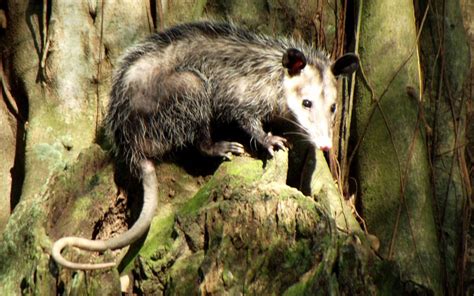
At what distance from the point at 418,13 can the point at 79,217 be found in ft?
7.33

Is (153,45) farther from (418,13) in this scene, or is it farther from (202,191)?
(418,13)

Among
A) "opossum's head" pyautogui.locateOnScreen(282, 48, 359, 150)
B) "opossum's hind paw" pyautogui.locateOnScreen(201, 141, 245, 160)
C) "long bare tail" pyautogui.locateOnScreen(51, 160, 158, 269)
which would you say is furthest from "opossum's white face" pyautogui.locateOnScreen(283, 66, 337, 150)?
"long bare tail" pyautogui.locateOnScreen(51, 160, 158, 269)

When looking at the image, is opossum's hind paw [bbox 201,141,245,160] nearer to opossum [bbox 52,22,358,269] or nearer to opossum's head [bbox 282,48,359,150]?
opossum [bbox 52,22,358,269]

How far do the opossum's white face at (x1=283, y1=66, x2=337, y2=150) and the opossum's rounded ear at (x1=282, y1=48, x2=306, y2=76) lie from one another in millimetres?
35

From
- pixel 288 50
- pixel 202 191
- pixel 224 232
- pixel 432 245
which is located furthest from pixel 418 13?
pixel 224 232

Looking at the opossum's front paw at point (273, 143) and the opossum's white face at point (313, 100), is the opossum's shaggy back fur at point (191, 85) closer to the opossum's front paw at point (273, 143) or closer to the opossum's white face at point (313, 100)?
the opossum's white face at point (313, 100)

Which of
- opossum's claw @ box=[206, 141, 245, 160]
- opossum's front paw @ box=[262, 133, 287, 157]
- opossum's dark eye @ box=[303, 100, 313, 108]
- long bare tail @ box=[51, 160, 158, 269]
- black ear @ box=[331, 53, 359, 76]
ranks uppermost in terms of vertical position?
black ear @ box=[331, 53, 359, 76]

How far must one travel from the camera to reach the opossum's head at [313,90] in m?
3.72

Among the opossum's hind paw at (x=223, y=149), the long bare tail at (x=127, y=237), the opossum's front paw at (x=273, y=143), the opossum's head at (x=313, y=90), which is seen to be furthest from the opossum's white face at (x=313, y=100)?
the long bare tail at (x=127, y=237)

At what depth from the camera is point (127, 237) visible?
3.22m

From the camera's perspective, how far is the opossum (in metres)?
3.69

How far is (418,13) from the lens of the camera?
13.9 ft

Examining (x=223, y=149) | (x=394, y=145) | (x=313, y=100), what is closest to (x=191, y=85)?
(x=223, y=149)

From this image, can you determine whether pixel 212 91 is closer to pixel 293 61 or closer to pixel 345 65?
pixel 293 61
